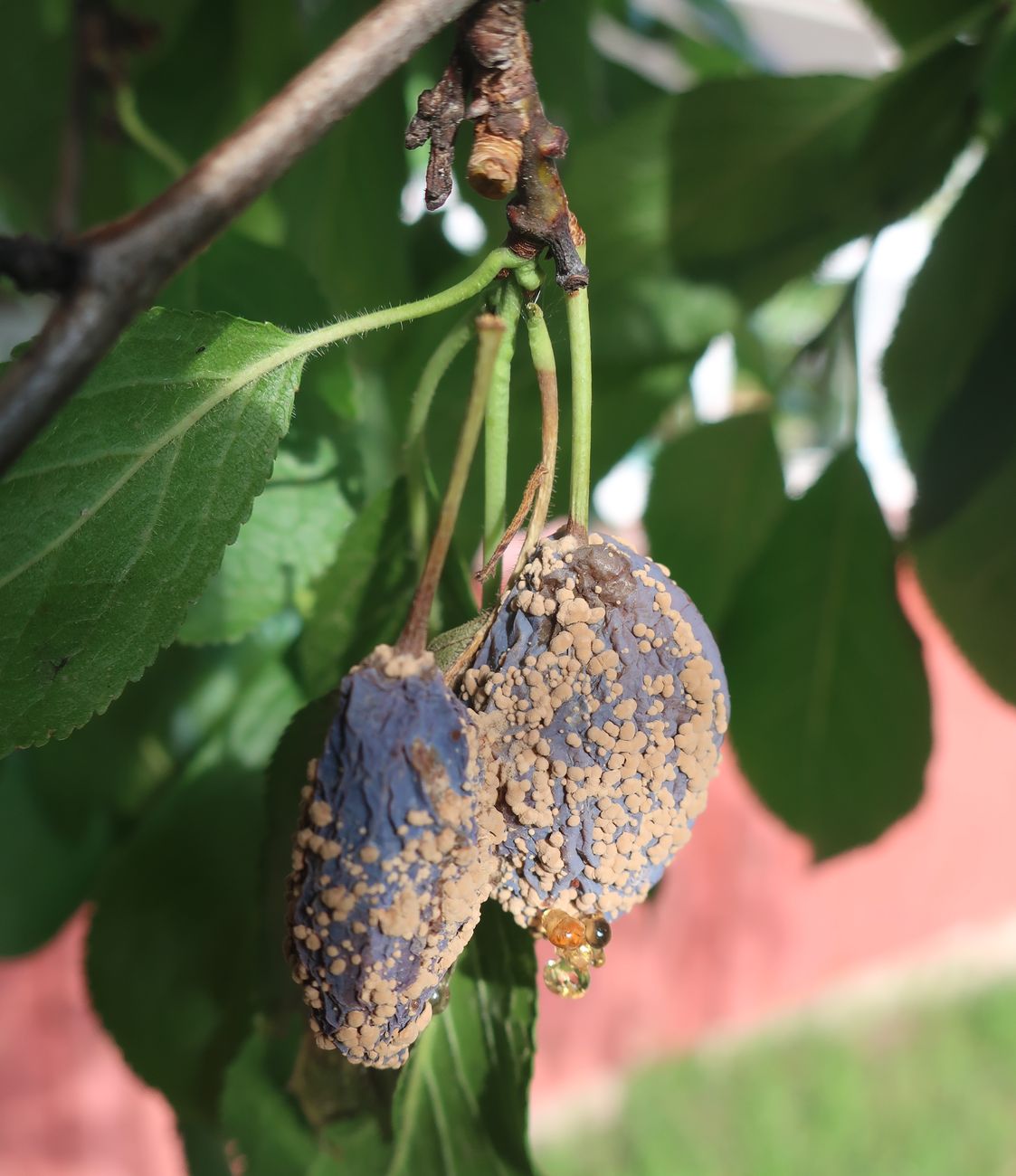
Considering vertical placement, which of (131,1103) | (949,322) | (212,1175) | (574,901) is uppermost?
(574,901)

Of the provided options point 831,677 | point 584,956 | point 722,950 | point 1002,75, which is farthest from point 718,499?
point 722,950

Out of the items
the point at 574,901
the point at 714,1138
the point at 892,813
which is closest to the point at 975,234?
the point at 892,813

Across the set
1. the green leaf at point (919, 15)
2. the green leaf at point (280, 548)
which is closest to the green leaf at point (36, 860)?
the green leaf at point (280, 548)

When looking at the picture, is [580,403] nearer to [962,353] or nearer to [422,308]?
[422,308]

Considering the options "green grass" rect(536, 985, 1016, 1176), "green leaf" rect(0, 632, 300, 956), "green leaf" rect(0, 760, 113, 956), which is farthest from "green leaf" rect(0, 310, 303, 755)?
"green grass" rect(536, 985, 1016, 1176)

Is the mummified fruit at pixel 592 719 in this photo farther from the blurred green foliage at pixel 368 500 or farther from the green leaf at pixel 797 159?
the green leaf at pixel 797 159

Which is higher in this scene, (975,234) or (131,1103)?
(975,234)

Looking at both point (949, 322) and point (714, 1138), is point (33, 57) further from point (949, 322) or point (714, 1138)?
point (714, 1138)
